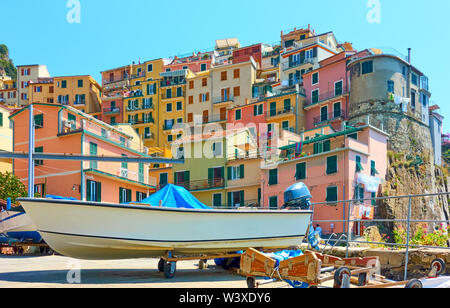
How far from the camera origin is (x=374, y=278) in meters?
7.09

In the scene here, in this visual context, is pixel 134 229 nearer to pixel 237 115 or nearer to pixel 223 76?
pixel 237 115

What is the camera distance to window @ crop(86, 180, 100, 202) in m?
27.7

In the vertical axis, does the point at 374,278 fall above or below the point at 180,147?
below

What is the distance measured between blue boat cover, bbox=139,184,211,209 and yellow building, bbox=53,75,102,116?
181 ft

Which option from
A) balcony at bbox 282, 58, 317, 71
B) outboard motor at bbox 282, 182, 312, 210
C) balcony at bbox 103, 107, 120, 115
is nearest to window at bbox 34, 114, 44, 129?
outboard motor at bbox 282, 182, 312, 210

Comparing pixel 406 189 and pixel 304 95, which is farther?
pixel 304 95

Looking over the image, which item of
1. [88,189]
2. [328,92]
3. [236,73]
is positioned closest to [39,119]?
[88,189]

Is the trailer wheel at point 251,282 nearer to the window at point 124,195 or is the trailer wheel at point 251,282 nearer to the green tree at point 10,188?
the green tree at point 10,188

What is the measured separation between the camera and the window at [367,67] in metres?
39.8

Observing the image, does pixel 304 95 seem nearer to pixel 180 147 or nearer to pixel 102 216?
pixel 180 147

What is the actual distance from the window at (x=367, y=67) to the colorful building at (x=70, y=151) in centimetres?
2355

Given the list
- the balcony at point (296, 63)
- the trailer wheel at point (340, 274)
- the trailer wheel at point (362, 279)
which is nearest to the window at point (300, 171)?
the balcony at point (296, 63)
